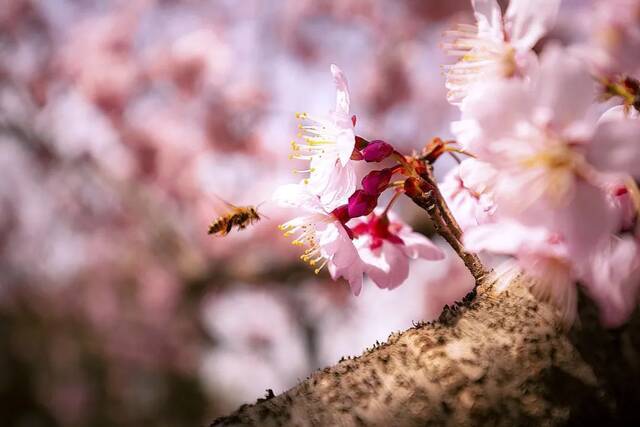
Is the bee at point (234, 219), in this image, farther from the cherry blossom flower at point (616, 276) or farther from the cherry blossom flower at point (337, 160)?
the cherry blossom flower at point (616, 276)

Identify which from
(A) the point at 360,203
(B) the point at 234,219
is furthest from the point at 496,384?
(B) the point at 234,219

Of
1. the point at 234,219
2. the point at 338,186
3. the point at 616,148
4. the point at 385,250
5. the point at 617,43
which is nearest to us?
the point at 616,148

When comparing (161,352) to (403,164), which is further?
(161,352)

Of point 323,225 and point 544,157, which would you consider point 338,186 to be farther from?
point 544,157

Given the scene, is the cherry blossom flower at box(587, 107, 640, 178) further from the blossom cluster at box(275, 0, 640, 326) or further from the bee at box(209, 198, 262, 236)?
the bee at box(209, 198, 262, 236)

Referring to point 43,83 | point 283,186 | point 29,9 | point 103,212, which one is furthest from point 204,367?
point 283,186

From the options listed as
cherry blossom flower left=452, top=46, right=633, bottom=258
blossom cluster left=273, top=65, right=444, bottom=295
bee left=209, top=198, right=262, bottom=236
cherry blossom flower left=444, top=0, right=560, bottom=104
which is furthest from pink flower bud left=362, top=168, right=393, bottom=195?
bee left=209, top=198, right=262, bottom=236

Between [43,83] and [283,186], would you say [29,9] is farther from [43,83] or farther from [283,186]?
[283,186]
